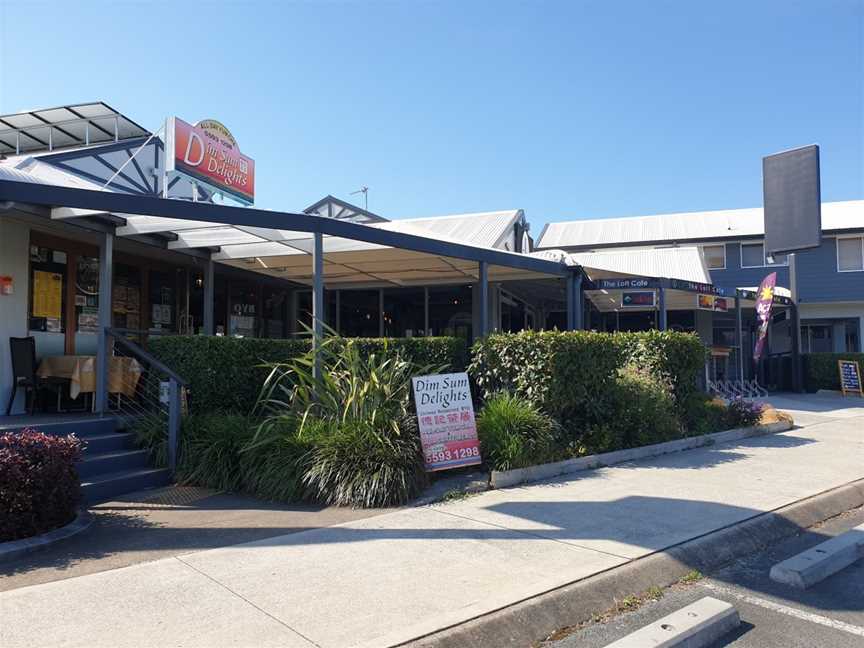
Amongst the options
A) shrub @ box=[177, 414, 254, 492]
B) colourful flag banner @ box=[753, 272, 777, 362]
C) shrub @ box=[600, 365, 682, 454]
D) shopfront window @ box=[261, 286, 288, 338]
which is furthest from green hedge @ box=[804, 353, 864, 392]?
shrub @ box=[177, 414, 254, 492]

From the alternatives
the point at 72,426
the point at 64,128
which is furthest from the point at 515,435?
the point at 64,128

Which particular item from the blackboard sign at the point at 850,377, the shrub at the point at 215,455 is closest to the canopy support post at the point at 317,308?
the shrub at the point at 215,455

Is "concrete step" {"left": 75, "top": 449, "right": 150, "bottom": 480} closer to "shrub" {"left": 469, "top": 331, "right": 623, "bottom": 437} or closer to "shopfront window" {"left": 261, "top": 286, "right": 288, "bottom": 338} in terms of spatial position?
"shrub" {"left": 469, "top": 331, "right": 623, "bottom": 437}

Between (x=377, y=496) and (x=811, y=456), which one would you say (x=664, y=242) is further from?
(x=377, y=496)

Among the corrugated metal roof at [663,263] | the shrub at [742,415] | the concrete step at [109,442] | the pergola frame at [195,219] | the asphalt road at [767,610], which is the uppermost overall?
the corrugated metal roof at [663,263]

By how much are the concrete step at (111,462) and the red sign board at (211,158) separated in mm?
5836

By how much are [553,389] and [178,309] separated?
805 cm

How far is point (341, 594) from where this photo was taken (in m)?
4.24

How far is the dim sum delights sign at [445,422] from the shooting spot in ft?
24.1

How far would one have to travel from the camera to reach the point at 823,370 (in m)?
21.8

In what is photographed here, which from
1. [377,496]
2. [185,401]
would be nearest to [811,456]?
[377,496]

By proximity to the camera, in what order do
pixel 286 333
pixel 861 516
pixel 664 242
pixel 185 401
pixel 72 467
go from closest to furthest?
pixel 72 467
pixel 861 516
pixel 185 401
pixel 286 333
pixel 664 242

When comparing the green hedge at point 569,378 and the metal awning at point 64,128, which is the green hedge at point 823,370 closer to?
the green hedge at point 569,378

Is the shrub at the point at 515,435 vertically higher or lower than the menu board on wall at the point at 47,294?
lower
